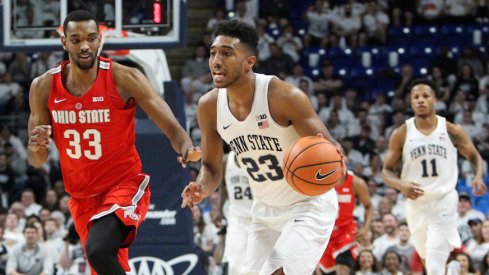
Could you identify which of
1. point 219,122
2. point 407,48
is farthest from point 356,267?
point 407,48

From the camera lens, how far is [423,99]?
909cm

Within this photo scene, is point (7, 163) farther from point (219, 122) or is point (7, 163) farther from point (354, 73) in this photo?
point (219, 122)

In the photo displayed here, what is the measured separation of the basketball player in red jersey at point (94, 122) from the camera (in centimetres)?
605

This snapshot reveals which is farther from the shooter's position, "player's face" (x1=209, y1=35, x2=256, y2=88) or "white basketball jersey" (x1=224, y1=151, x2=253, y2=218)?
"white basketball jersey" (x1=224, y1=151, x2=253, y2=218)

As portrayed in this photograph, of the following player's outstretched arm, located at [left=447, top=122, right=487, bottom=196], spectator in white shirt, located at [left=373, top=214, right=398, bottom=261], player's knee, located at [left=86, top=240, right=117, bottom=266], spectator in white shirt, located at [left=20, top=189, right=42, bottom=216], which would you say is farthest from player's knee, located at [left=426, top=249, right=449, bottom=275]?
spectator in white shirt, located at [left=20, top=189, right=42, bottom=216]

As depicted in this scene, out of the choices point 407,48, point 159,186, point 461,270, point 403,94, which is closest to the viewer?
point 159,186

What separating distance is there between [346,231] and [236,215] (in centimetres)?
133

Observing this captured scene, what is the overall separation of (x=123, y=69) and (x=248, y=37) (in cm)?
91

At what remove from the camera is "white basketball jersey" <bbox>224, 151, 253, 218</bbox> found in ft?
32.7

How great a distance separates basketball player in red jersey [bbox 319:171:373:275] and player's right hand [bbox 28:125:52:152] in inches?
199

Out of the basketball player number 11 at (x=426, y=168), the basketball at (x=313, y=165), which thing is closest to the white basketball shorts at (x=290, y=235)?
the basketball at (x=313, y=165)

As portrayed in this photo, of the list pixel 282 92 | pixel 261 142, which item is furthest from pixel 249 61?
pixel 261 142

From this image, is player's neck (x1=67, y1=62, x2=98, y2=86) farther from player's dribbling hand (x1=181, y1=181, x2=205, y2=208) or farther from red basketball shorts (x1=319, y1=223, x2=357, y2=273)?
red basketball shorts (x1=319, y1=223, x2=357, y2=273)

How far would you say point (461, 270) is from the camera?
10719 mm
